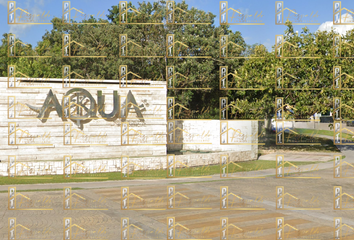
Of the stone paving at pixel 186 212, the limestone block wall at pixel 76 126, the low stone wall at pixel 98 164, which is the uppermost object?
the limestone block wall at pixel 76 126

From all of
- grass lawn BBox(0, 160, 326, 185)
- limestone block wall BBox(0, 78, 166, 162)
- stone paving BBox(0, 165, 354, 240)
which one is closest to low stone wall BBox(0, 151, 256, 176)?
grass lawn BBox(0, 160, 326, 185)

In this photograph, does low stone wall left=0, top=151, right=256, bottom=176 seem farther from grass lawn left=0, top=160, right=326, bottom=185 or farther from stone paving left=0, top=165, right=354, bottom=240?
stone paving left=0, top=165, right=354, bottom=240

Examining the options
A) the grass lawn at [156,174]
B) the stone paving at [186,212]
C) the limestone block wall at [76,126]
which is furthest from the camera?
the limestone block wall at [76,126]

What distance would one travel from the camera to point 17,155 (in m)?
21.2

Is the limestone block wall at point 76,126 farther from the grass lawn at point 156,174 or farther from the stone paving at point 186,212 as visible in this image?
the stone paving at point 186,212

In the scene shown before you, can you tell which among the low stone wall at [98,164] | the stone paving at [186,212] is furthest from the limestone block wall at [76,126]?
the stone paving at [186,212]

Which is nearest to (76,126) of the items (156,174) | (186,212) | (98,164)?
(98,164)

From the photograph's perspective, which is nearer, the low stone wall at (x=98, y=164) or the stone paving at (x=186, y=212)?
the stone paving at (x=186, y=212)

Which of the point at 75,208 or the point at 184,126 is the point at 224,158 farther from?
the point at 75,208

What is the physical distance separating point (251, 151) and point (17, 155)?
14.9m

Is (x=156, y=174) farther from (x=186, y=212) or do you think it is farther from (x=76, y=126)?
(x=186, y=212)

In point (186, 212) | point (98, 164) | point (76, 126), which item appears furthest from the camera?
point (76, 126)

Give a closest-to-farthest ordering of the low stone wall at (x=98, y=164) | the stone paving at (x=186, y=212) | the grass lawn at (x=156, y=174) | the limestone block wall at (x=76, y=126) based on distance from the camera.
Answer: the stone paving at (x=186, y=212)
the grass lawn at (x=156, y=174)
the low stone wall at (x=98, y=164)
the limestone block wall at (x=76, y=126)

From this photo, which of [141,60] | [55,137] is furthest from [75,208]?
[141,60]
